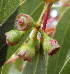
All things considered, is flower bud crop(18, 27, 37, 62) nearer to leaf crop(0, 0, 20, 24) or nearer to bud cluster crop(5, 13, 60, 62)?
bud cluster crop(5, 13, 60, 62)

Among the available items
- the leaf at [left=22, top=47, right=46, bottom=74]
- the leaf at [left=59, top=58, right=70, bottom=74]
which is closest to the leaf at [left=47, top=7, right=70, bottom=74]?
the leaf at [left=59, top=58, right=70, bottom=74]

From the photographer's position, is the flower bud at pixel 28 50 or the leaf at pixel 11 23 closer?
the flower bud at pixel 28 50

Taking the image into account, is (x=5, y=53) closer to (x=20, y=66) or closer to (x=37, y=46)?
(x=37, y=46)

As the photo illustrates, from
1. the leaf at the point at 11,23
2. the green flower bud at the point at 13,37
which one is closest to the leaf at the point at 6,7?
the leaf at the point at 11,23

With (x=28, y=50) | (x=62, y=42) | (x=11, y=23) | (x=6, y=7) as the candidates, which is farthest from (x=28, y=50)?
(x=62, y=42)

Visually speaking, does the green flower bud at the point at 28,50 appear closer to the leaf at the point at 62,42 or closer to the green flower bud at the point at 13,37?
the green flower bud at the point at 13,37

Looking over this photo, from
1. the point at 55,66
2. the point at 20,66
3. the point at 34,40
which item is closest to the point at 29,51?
the point at 34,40

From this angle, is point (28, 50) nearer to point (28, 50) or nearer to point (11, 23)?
point (28, 50)
